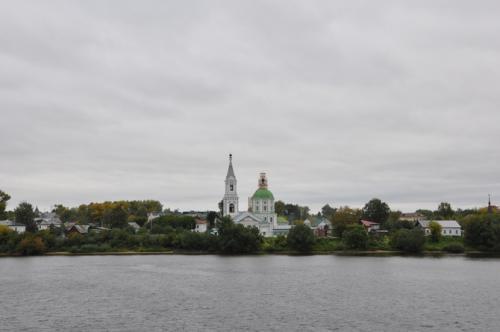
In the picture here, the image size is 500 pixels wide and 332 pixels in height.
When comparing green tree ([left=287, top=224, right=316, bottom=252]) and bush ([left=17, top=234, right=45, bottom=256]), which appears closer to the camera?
bush ([left=17, top=234, right=45, bottom=256])

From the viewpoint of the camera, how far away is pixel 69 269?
192 feet

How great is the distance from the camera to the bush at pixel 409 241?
80625mm

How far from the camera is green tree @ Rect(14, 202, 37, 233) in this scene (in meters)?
101

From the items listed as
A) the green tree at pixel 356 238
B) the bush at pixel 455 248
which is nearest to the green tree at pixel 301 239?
the green tree at pixel 356 238

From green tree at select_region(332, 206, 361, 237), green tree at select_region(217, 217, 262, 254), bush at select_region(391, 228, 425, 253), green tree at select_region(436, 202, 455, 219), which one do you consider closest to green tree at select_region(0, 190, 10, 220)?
green tree at select_region(217, 217, 262, 254)

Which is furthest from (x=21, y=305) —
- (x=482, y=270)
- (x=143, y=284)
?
(x=482, y=270)

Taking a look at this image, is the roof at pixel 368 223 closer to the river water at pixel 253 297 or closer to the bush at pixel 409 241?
the bush at pixel 409 241

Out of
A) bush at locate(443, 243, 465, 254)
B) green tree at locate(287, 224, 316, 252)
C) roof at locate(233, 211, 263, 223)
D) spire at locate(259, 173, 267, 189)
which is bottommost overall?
bush at locate(443, 243, 465, 254)

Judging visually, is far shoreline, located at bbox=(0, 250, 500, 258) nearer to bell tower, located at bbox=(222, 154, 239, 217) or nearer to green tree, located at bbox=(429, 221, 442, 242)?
green tree, located at bbox=(429, 221, 442, 242)

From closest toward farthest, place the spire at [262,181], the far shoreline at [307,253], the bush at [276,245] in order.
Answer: the far shoreline at [307,253]
the bush at [276,245]
the spire at [262,181]

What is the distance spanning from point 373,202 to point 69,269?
227 feet

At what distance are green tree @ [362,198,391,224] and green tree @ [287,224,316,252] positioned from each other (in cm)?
3053

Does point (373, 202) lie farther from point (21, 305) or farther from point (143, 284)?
point (21, 305)

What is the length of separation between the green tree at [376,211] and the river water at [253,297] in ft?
159
